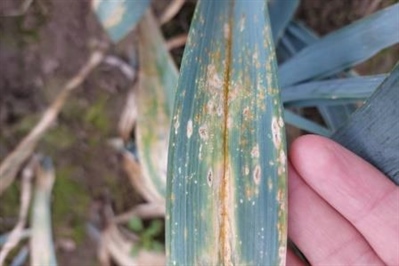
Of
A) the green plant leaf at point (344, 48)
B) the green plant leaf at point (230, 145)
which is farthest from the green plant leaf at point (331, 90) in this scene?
the green plant leaf at point (230, 145)

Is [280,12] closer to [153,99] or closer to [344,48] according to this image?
[344,48]

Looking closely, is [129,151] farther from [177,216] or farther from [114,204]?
[177,216]

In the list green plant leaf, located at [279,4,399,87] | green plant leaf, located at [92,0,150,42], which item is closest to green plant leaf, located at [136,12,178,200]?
green plant leaf, located at [92,0,150,42]

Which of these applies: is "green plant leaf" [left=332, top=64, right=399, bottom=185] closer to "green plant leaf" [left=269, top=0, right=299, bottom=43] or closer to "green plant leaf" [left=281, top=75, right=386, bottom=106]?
"green plant leaf" [left=281, top=75, right=386, bottom=106]

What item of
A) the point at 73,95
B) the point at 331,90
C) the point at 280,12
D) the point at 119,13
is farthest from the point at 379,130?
the point at 73,95

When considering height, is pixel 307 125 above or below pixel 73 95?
below

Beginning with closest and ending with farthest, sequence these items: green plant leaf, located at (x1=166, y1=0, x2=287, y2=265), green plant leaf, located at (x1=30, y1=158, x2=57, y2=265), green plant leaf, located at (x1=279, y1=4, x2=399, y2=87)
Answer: green plant leaf, located at (x1=166, y1=0, x2=287, y2=265) < green plant leaf, located at (x1=279, y1=4, x2=399, y2=87) < green plant leaf, located at (x1=30, y1=158, x2=57, y2=265)

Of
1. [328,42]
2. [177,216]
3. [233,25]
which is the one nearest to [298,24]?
[328,42]
